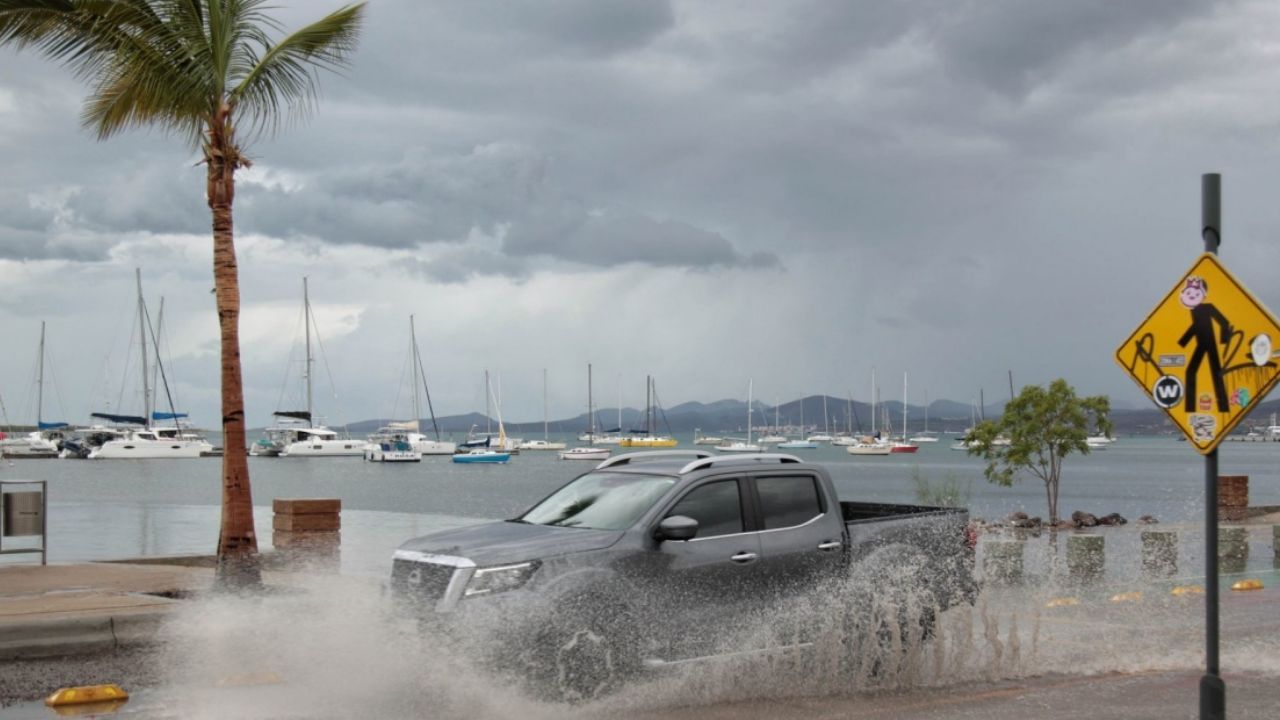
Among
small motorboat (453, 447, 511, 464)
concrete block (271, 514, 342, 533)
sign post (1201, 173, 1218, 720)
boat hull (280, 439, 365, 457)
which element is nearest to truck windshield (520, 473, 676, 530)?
sign post (1201, 173, 1218, 720)

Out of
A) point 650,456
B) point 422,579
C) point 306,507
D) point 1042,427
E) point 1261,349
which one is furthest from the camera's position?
point 1042,427

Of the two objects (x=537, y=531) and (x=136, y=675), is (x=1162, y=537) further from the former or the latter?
(x=136, y=675)

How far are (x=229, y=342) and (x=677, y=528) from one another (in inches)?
370

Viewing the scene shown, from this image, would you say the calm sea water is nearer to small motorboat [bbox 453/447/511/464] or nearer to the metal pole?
small motorboat [bbox 453/447/511/464]

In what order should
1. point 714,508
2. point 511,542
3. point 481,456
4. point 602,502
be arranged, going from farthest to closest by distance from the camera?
point 481,456 → point 602,502 → point 714,508 → point 511,542

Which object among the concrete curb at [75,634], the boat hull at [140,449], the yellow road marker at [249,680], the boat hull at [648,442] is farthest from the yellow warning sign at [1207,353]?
the boat hull at [648,442]

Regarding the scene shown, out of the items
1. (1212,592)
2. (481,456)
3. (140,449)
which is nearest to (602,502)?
(1212,592)

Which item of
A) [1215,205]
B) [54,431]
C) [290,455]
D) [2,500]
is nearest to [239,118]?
[2,500]

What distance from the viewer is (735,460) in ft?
32.0

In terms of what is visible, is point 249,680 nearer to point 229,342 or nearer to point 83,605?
point 83,605

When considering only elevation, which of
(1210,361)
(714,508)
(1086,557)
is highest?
(1210,361)

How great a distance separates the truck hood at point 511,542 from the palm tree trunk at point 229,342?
7.74 metres

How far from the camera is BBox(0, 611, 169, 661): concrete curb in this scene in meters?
10.6

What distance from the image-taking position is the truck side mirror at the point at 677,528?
8688 mm
